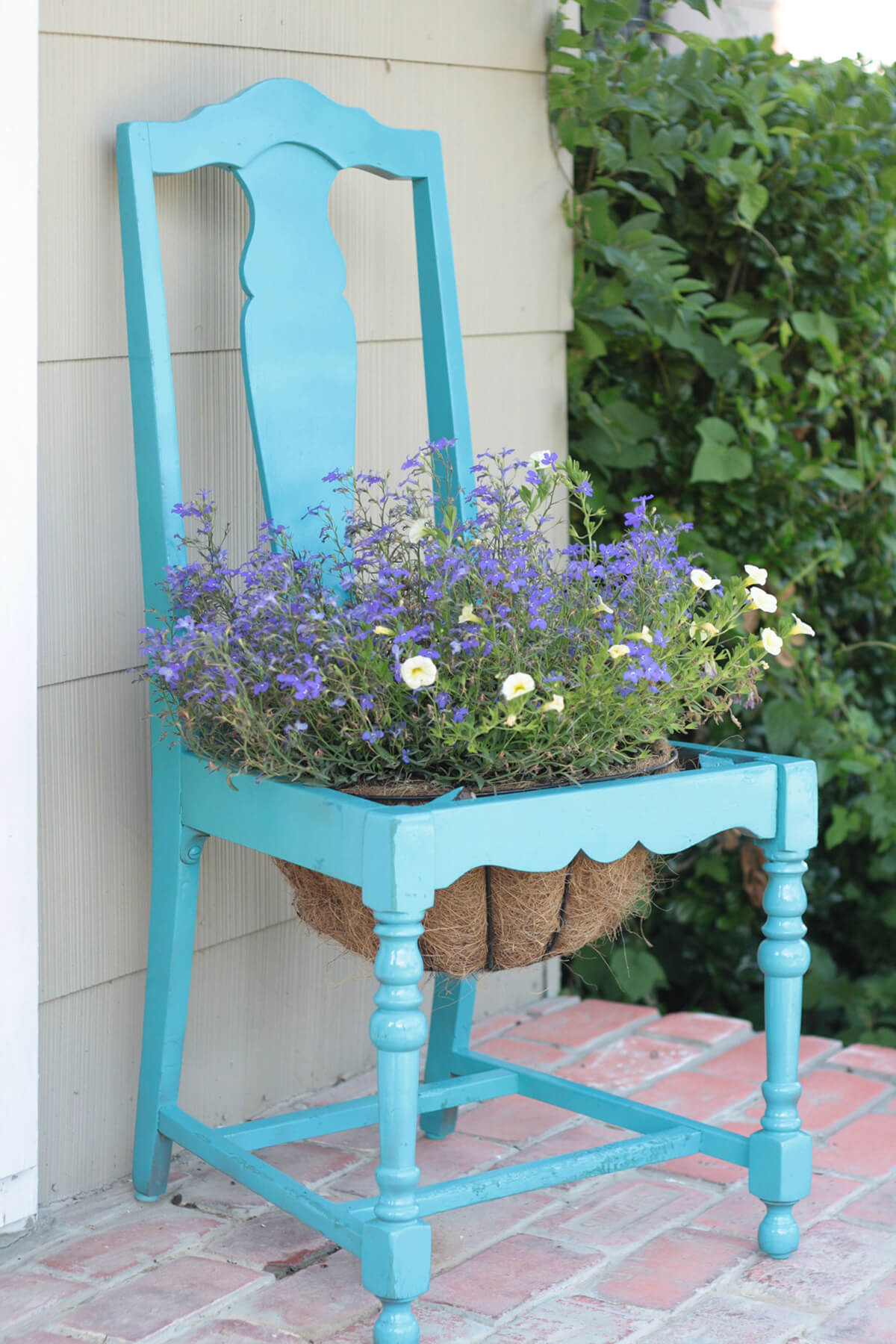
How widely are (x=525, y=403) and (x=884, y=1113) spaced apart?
48.0 inches

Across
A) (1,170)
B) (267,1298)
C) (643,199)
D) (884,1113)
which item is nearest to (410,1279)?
Answer: (267,1298)

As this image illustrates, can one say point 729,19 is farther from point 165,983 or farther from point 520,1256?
point 520,1256

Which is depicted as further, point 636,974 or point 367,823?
point 636,974

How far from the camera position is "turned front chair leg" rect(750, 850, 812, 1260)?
5.41 ft

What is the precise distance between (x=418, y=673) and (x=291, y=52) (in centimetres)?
102

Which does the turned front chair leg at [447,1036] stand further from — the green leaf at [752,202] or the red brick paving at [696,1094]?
the green leaf at [752,202]

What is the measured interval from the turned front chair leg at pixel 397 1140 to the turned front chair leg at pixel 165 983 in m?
0.37

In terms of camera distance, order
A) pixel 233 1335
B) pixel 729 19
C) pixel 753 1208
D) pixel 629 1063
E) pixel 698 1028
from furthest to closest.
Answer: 1. pixel 729 19
2. pixel 698 1028
3. pixel 629 1063
4. pixel 753 1208
5. pixel 233 1335

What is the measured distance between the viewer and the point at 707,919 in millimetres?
2914

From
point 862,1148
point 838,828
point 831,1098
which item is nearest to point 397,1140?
point 862,1148

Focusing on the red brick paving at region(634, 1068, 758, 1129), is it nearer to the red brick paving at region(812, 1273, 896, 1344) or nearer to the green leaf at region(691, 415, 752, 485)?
the red brick paving at region(812, 1273, 896, 1344)

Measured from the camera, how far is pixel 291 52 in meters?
1.99

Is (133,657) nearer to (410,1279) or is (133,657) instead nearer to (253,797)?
(253,797)

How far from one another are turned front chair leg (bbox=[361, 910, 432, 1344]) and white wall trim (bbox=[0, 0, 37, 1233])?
17.4 inches
